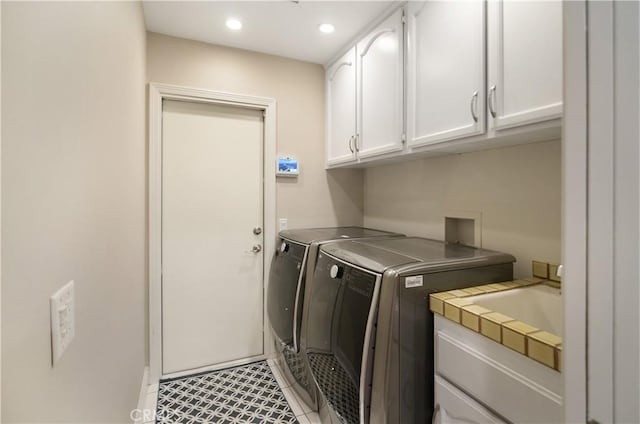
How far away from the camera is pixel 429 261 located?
1252 millimetres

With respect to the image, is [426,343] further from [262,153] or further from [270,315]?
[262,153]

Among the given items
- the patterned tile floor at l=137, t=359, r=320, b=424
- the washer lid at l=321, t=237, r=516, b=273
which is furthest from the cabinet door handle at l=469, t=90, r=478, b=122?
the patterned tile floor at l=137, t=359, r=320, b=424

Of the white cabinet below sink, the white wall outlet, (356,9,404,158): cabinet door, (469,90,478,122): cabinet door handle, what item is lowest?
the white cabinet below sink

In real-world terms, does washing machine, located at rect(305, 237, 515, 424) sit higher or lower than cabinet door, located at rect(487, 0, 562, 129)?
lower

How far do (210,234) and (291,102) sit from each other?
49.6 inches

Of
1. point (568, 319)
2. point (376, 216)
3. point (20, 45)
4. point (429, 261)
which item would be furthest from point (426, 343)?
point (376, 216)

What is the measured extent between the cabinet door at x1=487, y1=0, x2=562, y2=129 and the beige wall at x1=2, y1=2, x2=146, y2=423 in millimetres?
1383

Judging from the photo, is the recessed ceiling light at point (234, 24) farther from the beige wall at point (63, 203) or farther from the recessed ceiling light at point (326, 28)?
the beige wall at point (63, 203)

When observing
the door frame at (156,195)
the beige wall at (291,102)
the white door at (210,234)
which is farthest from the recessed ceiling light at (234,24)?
the white door at (210,234)

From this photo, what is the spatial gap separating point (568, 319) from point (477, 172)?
1.37 m

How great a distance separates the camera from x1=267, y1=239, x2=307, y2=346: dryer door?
6.35 feet

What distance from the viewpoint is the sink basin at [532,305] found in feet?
4.03

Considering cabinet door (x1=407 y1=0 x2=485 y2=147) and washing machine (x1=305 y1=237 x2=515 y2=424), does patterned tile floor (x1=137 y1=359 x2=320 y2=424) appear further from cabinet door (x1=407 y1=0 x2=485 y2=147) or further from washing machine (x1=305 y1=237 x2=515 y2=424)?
cabinet door (x1=407 y1=0 x2=485 y2=147)

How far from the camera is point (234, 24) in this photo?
2.06m
